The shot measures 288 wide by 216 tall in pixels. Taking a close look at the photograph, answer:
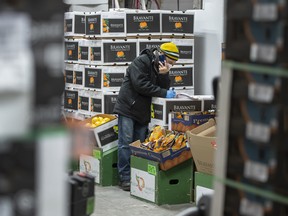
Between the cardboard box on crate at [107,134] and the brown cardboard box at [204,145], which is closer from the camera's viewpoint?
the brown cardboard box at [204,145]

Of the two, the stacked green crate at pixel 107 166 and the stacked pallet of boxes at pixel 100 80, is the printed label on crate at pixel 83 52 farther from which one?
the stacked green crate at pixel 107 166

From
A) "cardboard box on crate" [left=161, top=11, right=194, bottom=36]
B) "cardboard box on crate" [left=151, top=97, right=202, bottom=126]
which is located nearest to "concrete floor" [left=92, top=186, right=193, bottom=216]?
"cardboard box on crate" [left=151, top=97, right=202, bottom=126]

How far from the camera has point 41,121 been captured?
1.78 metres

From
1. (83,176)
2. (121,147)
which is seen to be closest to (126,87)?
(121,147)

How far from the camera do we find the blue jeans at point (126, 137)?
7.96m

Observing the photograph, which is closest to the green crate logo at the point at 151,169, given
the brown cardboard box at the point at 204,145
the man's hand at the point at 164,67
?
the brown cardboard box at the point at 204,145

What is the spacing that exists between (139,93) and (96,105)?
105 cm

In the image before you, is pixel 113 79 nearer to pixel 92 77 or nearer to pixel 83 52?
pixel 92 77

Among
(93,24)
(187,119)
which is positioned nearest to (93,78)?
(93,24)

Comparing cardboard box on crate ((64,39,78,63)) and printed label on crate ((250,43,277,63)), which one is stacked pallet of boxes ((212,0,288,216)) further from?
cardboard box on crate ((64,39,78,63))

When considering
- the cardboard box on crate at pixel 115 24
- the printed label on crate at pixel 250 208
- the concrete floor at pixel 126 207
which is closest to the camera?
the printed label on crate at pixel 250 208

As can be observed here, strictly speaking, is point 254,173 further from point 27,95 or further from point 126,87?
point 126,87

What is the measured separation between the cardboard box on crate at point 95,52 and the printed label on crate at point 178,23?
917 millimetres

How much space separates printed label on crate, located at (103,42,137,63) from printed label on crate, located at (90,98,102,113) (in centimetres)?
57
